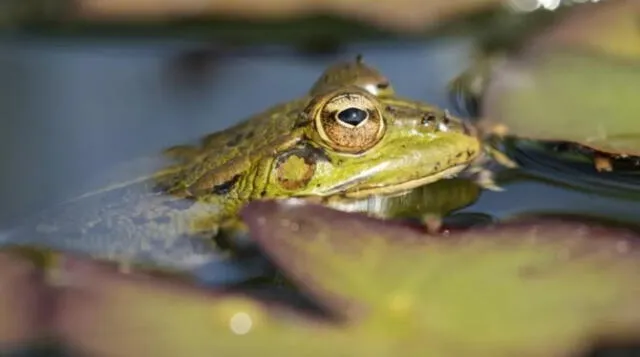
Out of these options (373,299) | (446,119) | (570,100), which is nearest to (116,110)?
(446,119)

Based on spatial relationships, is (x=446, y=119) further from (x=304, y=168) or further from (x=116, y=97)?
(x=116, y=97)

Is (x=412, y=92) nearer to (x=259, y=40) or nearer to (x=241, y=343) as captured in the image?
(x=259, y=40)

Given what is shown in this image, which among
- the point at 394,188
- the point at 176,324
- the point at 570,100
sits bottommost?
the point at 176,324

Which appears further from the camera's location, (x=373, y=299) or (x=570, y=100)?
(x=570, y=100)

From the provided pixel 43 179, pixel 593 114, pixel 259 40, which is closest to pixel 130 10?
pixel 259 40

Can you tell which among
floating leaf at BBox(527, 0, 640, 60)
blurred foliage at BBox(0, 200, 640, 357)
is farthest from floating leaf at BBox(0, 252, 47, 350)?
floating leaf at BBox(527, 0, 640, 60)

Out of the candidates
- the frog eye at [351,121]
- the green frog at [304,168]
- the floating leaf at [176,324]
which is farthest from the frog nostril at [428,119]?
the floating leaf at [176,324]

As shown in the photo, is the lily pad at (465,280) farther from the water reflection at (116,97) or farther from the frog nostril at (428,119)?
the water reflection at (116,97)

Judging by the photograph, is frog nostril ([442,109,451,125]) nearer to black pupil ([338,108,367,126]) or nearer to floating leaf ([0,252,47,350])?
black pupil ([338,108,367,126])
